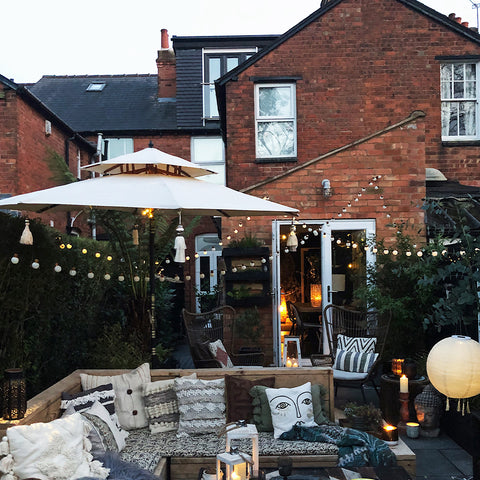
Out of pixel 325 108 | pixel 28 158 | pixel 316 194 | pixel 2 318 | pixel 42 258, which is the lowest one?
pixel 2 318

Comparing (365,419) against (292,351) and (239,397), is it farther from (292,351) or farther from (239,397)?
(292,351)

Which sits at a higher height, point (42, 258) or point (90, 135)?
point (90, 135)

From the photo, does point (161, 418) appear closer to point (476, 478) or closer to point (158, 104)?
point (476, 478)

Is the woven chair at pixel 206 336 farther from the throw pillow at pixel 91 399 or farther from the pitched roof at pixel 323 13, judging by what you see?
the pitched roof at pixel 323 13

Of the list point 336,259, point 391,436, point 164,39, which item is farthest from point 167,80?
point 391,436

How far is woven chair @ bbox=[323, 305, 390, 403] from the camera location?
20.0 ft

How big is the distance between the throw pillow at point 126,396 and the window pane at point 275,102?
6772 millimetres

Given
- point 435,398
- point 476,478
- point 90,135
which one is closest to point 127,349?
point 435,398

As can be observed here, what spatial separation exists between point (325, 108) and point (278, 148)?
3.86 feet

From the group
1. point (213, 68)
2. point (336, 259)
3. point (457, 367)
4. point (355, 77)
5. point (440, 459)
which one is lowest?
point (440, 459)

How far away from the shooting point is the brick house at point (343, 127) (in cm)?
794

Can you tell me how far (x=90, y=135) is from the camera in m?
15.1

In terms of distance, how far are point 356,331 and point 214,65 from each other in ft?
33.0

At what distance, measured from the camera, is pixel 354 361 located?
20.4 feet
